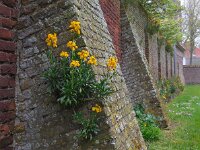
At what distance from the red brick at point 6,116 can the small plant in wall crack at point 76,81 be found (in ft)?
1.71

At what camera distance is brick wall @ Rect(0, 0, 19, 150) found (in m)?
3.85

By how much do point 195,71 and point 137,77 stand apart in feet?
114

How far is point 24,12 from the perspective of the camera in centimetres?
441

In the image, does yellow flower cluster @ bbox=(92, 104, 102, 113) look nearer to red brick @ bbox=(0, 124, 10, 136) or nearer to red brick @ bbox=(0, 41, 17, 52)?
red brick @ bbox=(0, 124, 10, 136)

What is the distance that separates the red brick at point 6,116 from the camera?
3.84m

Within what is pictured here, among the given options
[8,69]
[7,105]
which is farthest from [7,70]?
[7,105]

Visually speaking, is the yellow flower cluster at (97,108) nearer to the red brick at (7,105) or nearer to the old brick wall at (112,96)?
the old brick wall at (112,96)

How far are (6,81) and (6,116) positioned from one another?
0.38m

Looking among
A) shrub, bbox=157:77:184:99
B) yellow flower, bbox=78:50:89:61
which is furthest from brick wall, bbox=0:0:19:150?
shrub, bbox=157:77:184:99

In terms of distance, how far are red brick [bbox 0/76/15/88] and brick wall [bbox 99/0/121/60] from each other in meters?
4.38

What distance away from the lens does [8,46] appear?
399cm

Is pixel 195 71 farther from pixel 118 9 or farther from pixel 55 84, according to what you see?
pixel 55 84

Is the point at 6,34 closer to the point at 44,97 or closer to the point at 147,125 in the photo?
the point at 44,97

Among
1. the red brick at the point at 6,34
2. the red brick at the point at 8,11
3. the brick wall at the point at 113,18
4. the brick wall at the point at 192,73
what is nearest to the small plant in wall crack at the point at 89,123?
the red brick at the point at 6,34
